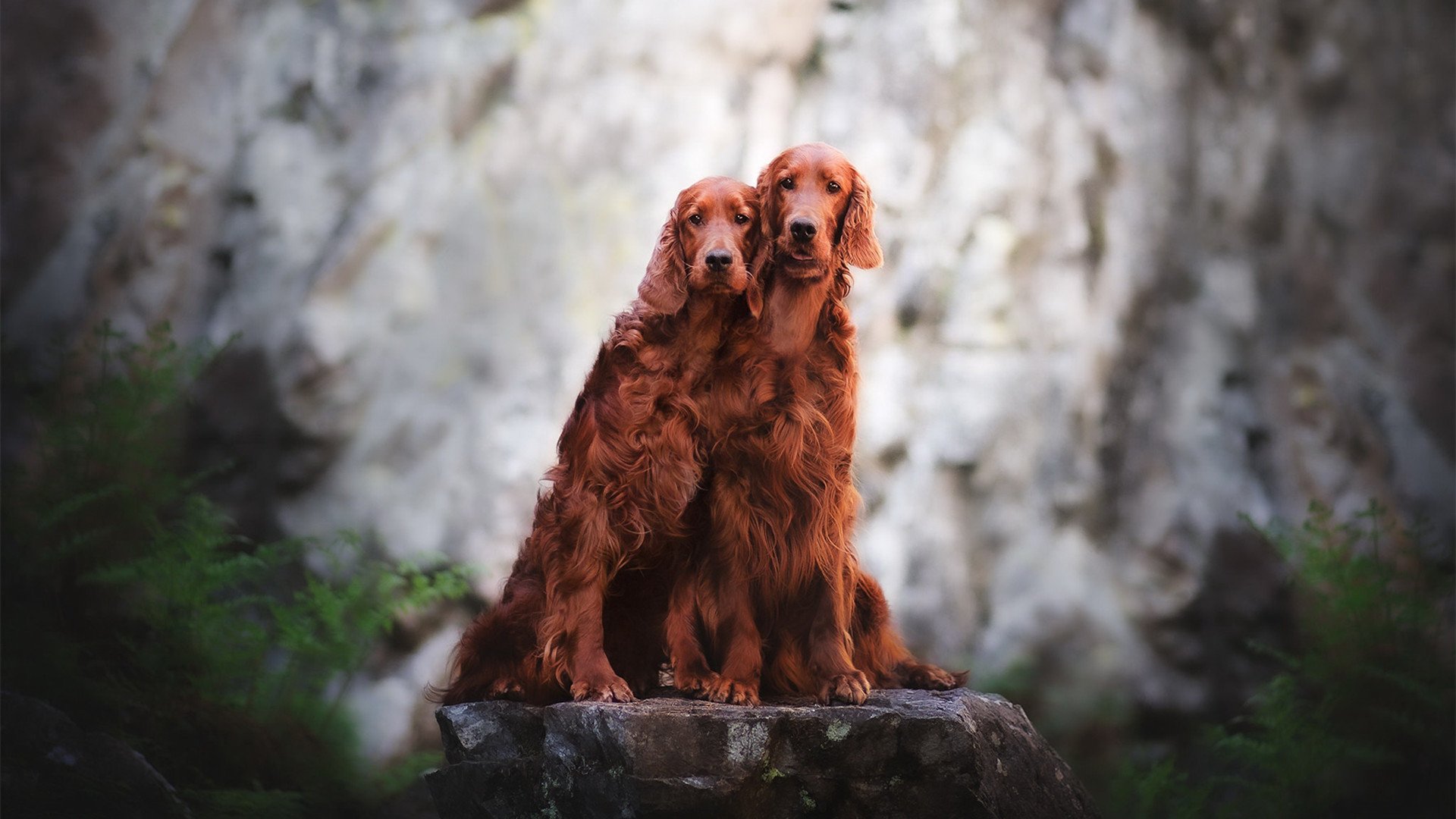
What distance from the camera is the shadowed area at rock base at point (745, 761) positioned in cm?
273

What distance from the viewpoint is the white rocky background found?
6.06m

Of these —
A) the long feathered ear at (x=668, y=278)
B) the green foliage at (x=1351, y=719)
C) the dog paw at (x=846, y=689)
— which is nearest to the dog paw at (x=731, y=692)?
the dog paw at (x=846, y=689)

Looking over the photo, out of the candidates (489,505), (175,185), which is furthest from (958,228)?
(175,185)

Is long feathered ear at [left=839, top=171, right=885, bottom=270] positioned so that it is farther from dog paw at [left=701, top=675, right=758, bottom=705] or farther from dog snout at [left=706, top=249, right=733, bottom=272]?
dog paw at [left=701, top=675, right=758, bottom=705]

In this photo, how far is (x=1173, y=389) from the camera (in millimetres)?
6363

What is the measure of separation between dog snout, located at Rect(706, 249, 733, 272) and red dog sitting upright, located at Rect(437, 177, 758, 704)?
4 cm

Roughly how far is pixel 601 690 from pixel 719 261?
110 cm

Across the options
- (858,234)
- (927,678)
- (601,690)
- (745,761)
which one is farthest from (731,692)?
(858,234)

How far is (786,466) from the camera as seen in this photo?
121 inches

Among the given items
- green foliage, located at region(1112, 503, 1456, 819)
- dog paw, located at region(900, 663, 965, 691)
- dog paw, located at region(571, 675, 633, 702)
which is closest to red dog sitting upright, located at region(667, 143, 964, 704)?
dog paw, located at region(571, 675, 633, 702)

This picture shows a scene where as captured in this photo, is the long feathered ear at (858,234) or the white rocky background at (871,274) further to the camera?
Result: the white rocky background at (871,274)

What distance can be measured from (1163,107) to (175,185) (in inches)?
212

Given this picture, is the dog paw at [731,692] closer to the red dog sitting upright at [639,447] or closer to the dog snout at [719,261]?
the red dog sitting upright at [639,447]

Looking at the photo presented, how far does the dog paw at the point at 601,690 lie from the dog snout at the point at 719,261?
106cm
